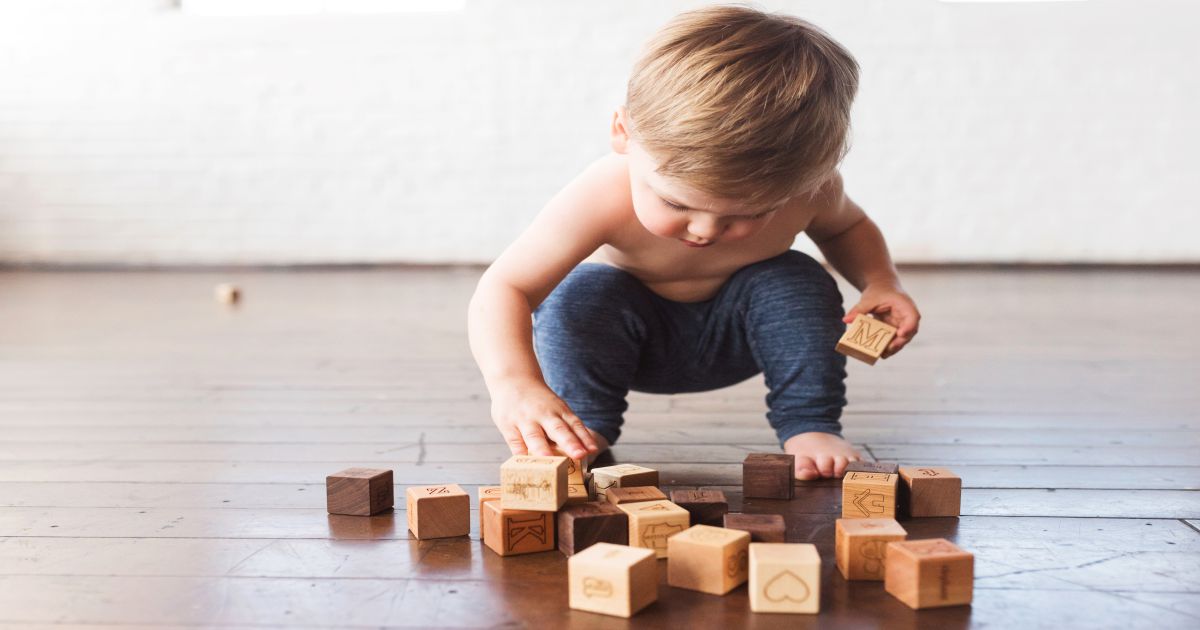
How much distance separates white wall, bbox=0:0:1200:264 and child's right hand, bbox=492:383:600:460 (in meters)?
4.22

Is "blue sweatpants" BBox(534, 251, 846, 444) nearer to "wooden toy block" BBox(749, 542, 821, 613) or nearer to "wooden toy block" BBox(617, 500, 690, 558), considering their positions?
"wooden toy block" BBox(617, 500, 690, 558)

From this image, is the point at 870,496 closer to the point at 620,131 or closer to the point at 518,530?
the point at 518,530

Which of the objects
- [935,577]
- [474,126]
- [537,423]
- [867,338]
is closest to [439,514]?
[537,423]

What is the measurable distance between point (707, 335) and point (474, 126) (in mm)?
3985

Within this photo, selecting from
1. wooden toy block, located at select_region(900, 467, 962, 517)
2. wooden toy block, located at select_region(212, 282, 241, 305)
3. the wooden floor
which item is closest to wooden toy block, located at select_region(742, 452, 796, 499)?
the wooden floor

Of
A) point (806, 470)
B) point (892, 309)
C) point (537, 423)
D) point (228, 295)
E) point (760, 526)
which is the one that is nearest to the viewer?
point (760, 526)

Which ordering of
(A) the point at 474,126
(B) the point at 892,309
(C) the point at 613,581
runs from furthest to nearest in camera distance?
(A) the point at 474,126, (B) the point at 892,309, (C) the point at 613,581

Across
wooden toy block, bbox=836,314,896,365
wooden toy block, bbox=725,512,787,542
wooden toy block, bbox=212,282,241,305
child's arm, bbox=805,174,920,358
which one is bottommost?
wooden toy block, bbox=725,512,787,542

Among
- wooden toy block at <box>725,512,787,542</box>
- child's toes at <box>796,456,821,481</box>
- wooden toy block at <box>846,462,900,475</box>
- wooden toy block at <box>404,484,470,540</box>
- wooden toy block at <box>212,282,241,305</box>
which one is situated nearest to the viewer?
wooden toy block at <box>725,512,787,542</box>

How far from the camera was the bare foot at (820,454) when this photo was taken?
137cm

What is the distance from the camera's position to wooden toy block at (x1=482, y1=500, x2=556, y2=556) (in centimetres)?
104

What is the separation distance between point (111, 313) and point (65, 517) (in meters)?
2.47

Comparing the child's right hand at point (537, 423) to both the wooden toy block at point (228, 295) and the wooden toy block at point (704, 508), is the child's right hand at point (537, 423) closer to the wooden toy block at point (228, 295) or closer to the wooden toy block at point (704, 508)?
the wooden toy block at point (704, 508)

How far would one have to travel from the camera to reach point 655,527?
1.03 meters
